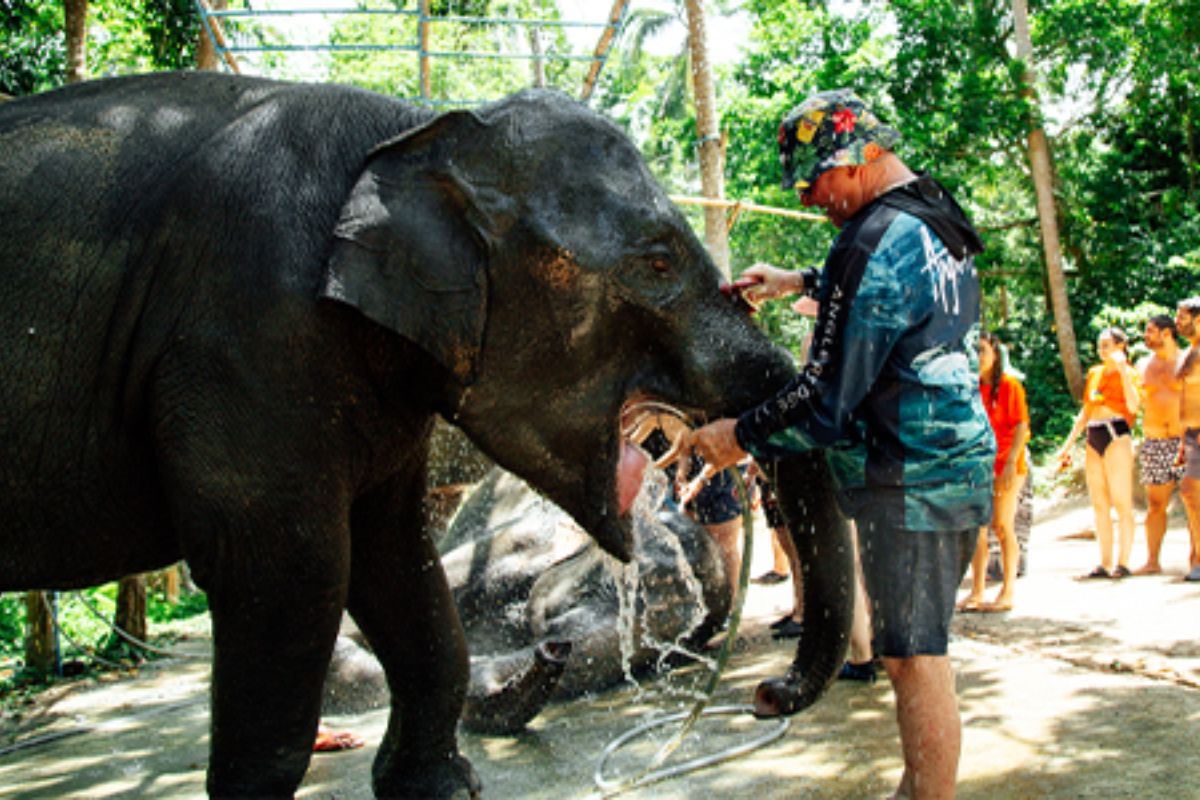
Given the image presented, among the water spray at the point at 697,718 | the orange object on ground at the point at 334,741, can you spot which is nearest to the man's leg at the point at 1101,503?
the water spray at the point at 697,718

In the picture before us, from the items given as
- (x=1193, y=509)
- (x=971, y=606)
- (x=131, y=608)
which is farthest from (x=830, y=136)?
(x=131, y=608)

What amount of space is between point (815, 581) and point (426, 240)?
1325 mm

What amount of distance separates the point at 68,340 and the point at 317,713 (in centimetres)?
103

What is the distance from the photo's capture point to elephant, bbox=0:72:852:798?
8.47 ft

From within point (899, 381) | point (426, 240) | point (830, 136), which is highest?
point (830, 136)

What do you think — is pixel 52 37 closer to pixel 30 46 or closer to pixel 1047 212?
pixel 30 46

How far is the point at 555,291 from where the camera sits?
2832 millimetres

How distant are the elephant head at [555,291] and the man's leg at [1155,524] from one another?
6500mm

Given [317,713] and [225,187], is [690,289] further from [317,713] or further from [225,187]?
[317,713]

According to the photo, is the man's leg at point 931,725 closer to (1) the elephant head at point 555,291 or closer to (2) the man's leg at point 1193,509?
(1) the elephant head at point 555,291

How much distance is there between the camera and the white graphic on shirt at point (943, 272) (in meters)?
2.93

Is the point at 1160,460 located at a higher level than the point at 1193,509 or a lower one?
higher

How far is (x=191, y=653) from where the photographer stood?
8227mm

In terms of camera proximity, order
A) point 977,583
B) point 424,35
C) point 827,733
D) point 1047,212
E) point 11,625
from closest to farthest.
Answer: point 827,733
point 424,35
point 977,583
point 11,625
point 1047,212
